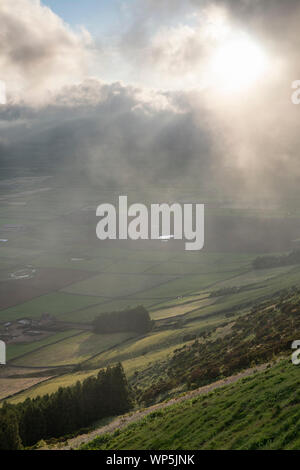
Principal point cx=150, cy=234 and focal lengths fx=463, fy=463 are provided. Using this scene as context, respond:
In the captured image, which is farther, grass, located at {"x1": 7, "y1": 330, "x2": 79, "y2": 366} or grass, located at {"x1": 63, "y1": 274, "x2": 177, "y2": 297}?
grass, located at {"x1": 63, "y1": 274, "x2": 177, "y2": 297}

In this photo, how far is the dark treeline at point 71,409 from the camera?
146 ft

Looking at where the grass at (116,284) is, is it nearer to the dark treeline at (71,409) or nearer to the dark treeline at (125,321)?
the dark treeline at (125,321)

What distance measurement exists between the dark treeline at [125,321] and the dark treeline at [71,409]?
4864cm

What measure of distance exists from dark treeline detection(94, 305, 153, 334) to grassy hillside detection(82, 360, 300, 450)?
203 feet

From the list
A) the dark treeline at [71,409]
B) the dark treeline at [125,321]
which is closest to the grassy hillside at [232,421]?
the dark treeline at [71,409]

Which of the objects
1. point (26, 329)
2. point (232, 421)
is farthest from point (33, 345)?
point (232, 421)

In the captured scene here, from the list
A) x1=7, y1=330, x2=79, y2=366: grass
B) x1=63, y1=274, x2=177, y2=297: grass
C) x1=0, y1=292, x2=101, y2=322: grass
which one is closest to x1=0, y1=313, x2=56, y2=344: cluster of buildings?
x1=7, y1=330, x2=79, y2=366: grass

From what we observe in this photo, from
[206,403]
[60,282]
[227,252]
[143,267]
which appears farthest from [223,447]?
[227,252]

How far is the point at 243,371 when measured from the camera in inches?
1576

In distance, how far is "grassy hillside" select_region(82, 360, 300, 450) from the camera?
23.2m

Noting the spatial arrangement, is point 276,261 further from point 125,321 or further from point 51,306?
point 51,306

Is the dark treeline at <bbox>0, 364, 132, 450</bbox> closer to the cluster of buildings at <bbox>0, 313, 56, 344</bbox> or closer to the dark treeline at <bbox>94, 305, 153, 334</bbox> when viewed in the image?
the dark treeline at <bbox>94, 305, 153, 334</bbox>

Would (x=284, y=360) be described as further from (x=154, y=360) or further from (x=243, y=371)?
(x=154, y=360)

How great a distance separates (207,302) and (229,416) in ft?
263
